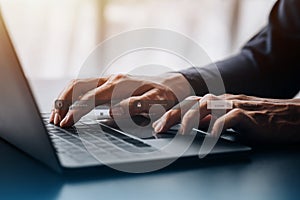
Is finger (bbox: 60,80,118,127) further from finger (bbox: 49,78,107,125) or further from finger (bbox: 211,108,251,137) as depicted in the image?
finger (bbox: 211,108,251,137)

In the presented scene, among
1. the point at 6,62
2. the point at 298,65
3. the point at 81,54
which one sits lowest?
the point at 81,54

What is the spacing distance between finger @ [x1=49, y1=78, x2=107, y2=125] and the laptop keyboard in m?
0.03

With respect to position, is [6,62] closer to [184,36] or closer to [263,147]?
[263,147]

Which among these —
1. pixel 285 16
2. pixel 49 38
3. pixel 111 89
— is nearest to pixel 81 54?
pixel 49 38

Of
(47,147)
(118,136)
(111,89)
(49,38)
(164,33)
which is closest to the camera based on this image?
(47,147)

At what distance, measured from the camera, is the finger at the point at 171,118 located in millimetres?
746

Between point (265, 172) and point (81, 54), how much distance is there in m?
1.72

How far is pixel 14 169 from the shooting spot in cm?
58

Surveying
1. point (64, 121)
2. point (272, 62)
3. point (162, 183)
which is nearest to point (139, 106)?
point (64, 121)

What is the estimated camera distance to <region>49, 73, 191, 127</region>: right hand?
0.78 m

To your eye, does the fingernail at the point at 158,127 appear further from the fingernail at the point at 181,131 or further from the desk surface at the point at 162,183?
the desk surface at the point at 162,183

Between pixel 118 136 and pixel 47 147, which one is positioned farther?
pixel 118 136

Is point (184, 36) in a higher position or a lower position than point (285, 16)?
lower

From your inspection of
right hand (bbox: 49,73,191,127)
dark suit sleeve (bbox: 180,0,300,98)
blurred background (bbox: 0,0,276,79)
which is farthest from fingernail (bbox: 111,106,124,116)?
blurred background (bbox: 0,0,276,79)
